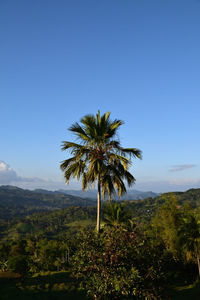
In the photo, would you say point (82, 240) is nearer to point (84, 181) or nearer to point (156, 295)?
point (84, 181)

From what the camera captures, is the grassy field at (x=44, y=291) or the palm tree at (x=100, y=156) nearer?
the palm tree at (x=100, y=156)

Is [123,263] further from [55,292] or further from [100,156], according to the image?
[55,292]

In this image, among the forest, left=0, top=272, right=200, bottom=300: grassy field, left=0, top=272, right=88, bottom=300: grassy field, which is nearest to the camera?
the forest

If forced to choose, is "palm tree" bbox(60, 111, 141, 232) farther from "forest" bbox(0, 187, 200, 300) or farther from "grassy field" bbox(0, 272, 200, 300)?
"grassy field" bbox(0, 272, 200, 300)

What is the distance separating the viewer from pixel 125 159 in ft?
48.5

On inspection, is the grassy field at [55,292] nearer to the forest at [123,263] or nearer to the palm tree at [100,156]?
the forest at [123,263]

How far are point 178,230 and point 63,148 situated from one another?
37.6 metres

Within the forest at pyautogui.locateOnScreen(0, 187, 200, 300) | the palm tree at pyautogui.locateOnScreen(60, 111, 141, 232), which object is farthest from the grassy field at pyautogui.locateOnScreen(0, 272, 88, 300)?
the palm tree at pyautogui.locateOnScreen(60, 111, 141, 232)

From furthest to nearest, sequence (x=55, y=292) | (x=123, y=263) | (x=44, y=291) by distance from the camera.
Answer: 1. (x=44, y=291)
2. (x=55, y=292)
3. (x=123, y=263)

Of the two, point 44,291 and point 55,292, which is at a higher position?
point 55,292

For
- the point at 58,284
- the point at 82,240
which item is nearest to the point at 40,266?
the point at 58,284

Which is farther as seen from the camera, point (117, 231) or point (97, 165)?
point (97, 165)

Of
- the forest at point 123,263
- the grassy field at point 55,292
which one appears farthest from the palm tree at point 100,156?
Answer: the grassy field at point 55,292

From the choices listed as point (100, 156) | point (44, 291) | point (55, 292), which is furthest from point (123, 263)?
point (44, 291)
